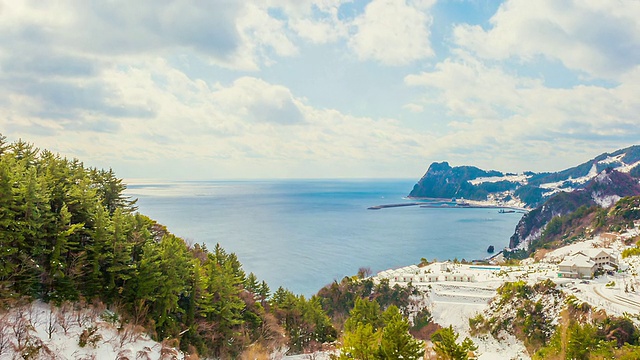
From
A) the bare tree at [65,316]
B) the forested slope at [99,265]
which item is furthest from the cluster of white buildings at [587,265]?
the bare tree at [65,316]

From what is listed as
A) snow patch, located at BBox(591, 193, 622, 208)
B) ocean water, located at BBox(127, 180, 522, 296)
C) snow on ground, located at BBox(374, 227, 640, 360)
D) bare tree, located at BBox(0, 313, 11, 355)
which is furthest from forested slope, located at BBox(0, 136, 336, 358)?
snow patch, located at BBox(591, 193, 622, 208)

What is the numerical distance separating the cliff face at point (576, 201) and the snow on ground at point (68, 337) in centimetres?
15528

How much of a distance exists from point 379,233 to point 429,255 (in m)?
33.1

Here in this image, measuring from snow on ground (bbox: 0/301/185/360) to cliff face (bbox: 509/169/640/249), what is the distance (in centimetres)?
15528

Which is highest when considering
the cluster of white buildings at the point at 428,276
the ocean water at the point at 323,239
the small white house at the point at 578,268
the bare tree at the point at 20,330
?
the bare tree at the point at 20,330

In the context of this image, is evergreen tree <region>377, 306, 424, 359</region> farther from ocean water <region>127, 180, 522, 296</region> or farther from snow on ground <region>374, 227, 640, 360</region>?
ocean water <region>127, 180, 522, 296</region>

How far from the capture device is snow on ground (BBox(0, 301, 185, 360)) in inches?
663

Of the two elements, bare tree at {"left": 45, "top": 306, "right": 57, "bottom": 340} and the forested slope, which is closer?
bare tree at {"left": 45, "top": 306, "right": 57, "bottom": 340}

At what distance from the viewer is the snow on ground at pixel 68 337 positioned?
1683 cm

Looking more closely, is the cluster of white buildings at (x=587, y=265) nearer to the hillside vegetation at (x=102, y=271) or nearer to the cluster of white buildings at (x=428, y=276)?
the cluster of white buildings at (x=428, y=276)

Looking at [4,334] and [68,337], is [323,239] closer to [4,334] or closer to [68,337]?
[68,337]

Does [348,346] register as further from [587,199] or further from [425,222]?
[587,199]

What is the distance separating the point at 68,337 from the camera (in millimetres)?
19266

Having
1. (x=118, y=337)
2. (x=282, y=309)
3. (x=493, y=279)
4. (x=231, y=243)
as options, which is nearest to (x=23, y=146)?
(x=118, y=337)
